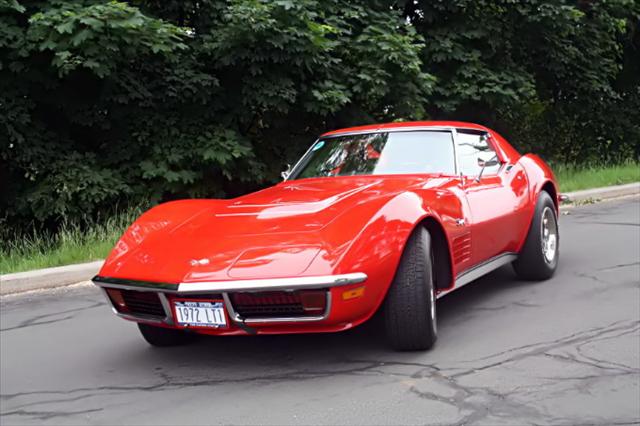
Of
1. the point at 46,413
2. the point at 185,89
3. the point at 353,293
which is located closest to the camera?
the point at 46,413

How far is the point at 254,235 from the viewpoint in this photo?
3.96 m

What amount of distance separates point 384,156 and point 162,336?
6.64 feet

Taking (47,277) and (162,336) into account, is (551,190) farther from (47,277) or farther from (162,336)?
(47,277)

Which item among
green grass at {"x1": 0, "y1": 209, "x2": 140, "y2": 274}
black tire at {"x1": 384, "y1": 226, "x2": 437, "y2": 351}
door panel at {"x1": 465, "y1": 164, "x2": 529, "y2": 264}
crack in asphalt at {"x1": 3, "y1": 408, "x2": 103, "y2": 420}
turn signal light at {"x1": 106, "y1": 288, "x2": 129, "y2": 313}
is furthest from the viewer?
green grass at {"x1": 0, "y1": 209, "x2": 140, "y2": 274}

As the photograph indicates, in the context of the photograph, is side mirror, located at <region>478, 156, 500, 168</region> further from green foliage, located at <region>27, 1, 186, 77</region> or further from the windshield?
green foliage, located at <region>27, 1, 186, 77</region>

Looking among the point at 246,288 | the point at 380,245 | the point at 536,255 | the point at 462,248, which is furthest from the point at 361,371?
the point at 536,255

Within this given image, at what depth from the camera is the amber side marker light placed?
11.8 ft

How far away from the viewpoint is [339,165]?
5.35 m

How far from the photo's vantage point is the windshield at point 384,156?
203 inches

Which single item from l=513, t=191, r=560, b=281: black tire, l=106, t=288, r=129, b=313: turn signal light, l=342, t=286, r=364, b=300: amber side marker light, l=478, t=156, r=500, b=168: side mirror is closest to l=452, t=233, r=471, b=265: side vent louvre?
l=478, t=156, r=500, b=168: side mirror

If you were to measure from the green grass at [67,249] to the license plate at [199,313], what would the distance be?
4102 mm

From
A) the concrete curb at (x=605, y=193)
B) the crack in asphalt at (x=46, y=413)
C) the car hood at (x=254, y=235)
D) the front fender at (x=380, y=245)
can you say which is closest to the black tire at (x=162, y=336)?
the car hood at (x=254, y=235)

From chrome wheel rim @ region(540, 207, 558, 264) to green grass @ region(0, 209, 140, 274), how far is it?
455 cm

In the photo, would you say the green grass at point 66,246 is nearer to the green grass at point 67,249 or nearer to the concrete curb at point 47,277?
the green grass at point 67,249
